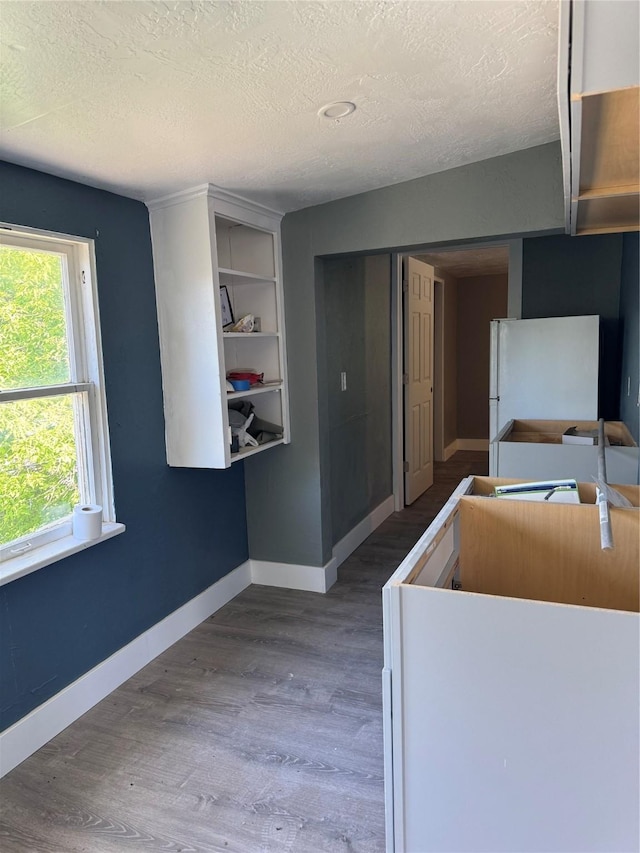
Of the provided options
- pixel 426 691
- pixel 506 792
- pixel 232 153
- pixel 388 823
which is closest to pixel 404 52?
pixel 232 153

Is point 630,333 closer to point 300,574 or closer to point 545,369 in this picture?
point 545,369

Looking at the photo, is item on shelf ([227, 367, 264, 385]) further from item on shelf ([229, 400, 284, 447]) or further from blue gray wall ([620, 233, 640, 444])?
blue gray wall ([620, 233, 640, 444])

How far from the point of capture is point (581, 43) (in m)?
1.04

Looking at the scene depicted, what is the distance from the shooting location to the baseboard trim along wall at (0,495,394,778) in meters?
2.07

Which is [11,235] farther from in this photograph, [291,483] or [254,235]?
[291,483]

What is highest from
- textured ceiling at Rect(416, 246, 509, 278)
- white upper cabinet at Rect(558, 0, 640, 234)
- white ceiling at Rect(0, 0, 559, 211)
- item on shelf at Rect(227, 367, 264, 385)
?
textured ceiling at Rect(416, 246, 509, 278)

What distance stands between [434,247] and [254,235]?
971 millimetres

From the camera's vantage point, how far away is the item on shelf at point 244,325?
2.92m

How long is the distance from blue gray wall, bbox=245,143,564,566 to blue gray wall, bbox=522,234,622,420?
1.58m

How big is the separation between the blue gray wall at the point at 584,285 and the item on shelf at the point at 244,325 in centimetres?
222

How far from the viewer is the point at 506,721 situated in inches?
44.7

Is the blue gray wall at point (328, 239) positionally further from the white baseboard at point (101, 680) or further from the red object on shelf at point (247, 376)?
the white baseboard at point (101, 680)

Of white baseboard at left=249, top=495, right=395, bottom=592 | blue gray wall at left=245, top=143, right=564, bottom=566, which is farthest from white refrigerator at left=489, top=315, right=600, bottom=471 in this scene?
white baseboard at left=249, top=495, right=395, bottom=592

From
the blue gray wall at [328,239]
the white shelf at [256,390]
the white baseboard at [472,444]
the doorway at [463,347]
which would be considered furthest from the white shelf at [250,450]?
the white baseboard at [472,444]
